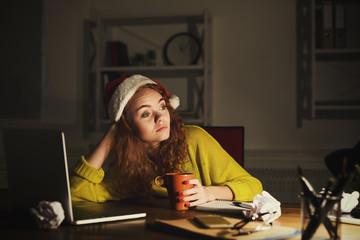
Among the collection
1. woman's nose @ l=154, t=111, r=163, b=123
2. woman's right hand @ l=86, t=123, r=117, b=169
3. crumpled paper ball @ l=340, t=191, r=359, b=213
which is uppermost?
woman's nose @ l=154, t=111, r=163, b=123

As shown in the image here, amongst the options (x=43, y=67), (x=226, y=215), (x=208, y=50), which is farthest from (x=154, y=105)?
(x=43, y=67)

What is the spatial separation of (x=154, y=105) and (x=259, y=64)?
1719 millimetres

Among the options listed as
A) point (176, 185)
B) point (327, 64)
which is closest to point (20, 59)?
point (327, 64)

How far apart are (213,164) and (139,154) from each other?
30 centimetres

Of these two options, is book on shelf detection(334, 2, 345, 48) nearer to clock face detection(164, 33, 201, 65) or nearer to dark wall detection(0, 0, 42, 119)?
clock face detection(164, 33, 201, 65)

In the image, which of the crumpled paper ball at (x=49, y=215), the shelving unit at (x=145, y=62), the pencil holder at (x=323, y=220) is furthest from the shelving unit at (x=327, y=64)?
the crumpled paper ball at (x=49, y=215)

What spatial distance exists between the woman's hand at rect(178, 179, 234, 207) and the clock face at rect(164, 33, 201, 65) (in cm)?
177

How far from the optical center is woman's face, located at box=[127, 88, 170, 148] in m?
1.38

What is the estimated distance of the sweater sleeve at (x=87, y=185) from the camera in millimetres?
1325

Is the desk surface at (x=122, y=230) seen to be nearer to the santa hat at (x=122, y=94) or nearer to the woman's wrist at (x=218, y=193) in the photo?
the woman's wrist at (x=218, y=193)

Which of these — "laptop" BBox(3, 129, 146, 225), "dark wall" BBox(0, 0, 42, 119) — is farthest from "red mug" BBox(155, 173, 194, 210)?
"dark wall" BBox(0, 0, 42, 119)

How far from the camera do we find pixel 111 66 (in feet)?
9.91

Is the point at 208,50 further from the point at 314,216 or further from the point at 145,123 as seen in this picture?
the point at 314,216

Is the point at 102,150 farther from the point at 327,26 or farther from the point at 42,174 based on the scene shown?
the point at 327,26
